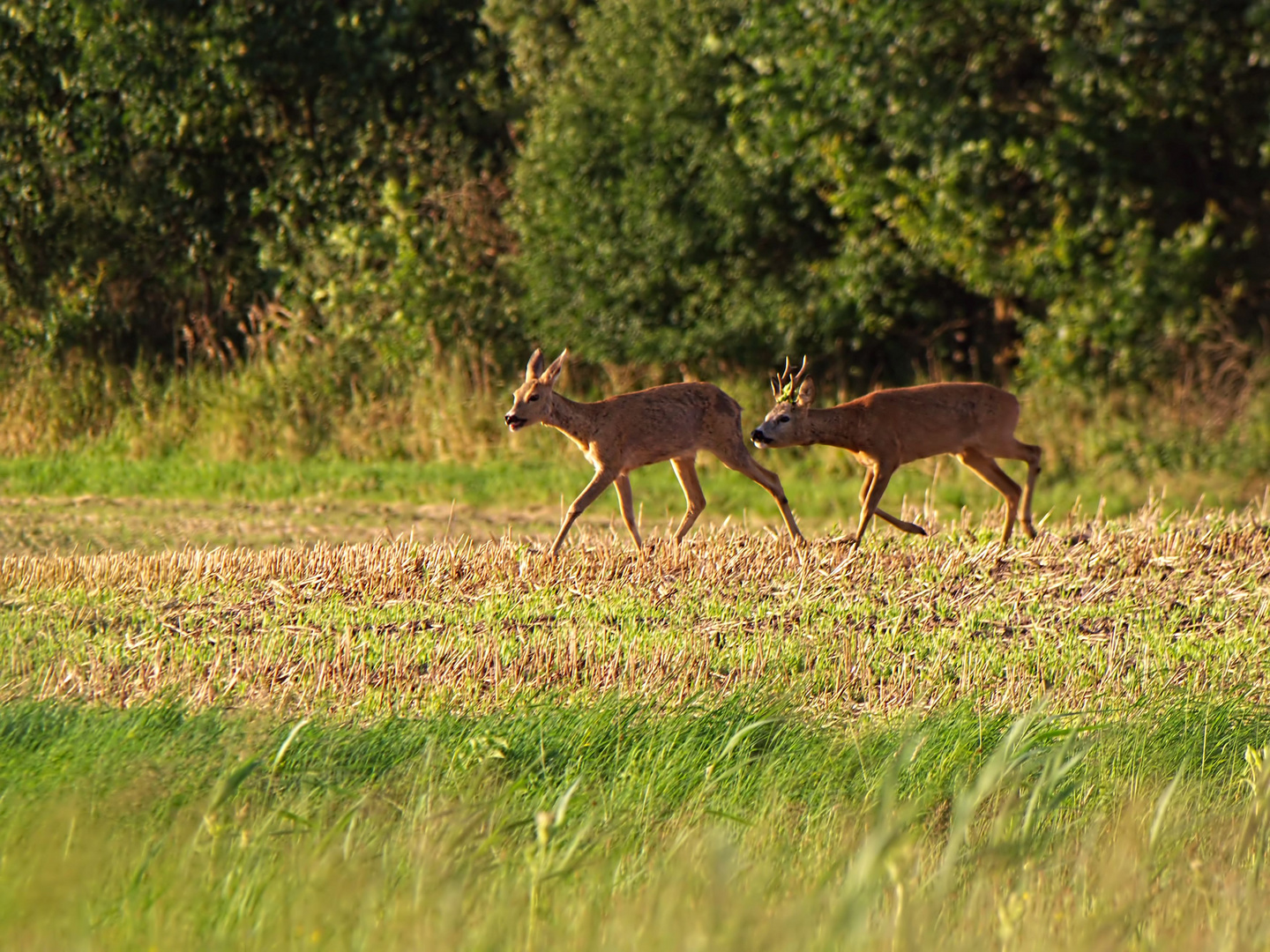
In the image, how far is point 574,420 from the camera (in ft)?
32.6

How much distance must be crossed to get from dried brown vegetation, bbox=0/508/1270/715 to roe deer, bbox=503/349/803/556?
0.40m

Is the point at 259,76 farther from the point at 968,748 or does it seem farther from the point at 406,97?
the point at 968,748

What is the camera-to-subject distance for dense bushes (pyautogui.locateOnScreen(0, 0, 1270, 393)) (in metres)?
17.1

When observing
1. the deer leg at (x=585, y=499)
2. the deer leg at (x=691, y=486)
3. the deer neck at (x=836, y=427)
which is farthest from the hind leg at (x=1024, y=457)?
the deer leg at (x=585, y=499)

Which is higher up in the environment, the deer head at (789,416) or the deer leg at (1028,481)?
the deer head at (789,416)

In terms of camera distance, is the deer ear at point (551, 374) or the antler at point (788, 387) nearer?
the deer ear at point (551, 374)

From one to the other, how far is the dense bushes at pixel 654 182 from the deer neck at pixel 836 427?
750 centimetres

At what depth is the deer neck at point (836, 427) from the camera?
997 cm

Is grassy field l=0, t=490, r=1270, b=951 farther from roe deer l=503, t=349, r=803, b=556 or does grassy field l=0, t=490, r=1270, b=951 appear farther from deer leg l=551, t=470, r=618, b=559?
roe deer l=503, t=349, r=803, b=556

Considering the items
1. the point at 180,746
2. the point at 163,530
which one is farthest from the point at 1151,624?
the point at 163,530

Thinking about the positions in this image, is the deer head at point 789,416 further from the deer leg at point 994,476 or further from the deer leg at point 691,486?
the deer leg at point 994,476

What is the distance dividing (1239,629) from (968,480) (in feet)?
27.0

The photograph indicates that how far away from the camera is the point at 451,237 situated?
818 inches

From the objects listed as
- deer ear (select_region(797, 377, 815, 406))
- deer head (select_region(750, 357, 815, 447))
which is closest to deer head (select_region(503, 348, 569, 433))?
deer head (select_region(750, 357, 815, 447))
